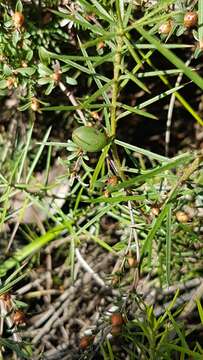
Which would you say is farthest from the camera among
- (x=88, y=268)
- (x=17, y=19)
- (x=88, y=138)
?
(x=88, y=268)

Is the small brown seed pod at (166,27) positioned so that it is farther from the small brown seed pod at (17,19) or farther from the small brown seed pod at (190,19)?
the small brown seed pod at (17,19)

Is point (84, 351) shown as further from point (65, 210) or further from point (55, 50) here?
point (55, 50)

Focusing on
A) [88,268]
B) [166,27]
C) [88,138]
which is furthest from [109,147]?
[88,268]

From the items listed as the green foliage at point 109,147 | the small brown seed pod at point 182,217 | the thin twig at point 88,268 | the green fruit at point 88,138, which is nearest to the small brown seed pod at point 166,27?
the green foliage at point 109,147

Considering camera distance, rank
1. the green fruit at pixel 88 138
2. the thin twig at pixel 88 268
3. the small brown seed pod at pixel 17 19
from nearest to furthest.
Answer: the green fruit at pixel 88 138, the small brown seed pod at pixel 17 19, the thin twig at pixel 88 268

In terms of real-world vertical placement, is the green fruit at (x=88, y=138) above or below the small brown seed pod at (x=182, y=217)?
above

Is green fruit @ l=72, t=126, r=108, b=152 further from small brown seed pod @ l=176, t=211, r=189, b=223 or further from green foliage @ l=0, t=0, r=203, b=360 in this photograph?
small brown seed pod @ l=176, t=211, r=189, b=223

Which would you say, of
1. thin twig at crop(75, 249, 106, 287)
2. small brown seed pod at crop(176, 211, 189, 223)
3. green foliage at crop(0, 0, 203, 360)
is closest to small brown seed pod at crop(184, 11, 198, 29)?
green foliage at crop(0, 0, 203, 360)

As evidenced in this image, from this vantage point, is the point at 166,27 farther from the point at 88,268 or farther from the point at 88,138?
the point at 88,268
